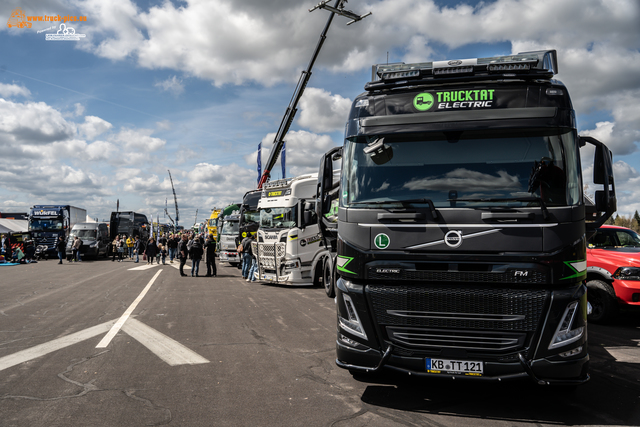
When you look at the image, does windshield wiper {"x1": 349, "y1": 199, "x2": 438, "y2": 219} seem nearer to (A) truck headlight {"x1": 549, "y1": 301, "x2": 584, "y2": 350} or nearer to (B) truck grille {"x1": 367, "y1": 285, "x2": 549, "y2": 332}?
(B) truck grille {"x1": 367, "y1": 285, "x2": 549, "y2": 332}

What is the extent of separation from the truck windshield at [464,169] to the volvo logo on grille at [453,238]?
0.95 ft

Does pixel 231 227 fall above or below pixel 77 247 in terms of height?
above

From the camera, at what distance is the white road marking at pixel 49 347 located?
6027 mm

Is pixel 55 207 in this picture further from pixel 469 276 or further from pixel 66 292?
pixel 469 276

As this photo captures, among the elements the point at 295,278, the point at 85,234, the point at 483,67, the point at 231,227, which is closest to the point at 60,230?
the point at 85,234

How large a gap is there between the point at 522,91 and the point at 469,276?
197cm

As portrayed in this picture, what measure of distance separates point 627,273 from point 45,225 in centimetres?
3549

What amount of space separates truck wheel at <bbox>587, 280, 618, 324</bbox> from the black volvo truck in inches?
167

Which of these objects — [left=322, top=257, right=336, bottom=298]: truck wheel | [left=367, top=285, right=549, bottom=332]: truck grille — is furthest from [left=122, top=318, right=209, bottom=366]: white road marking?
[left=322, top=257, right=336, bottom=298]: truck wheel

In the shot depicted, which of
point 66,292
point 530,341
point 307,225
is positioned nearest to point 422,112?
point 530,341

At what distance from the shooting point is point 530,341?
4.18 m

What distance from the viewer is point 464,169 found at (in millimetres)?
4715

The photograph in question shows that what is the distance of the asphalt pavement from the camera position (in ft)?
14.0

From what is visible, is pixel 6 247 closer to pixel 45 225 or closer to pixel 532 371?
pixel 45 225
